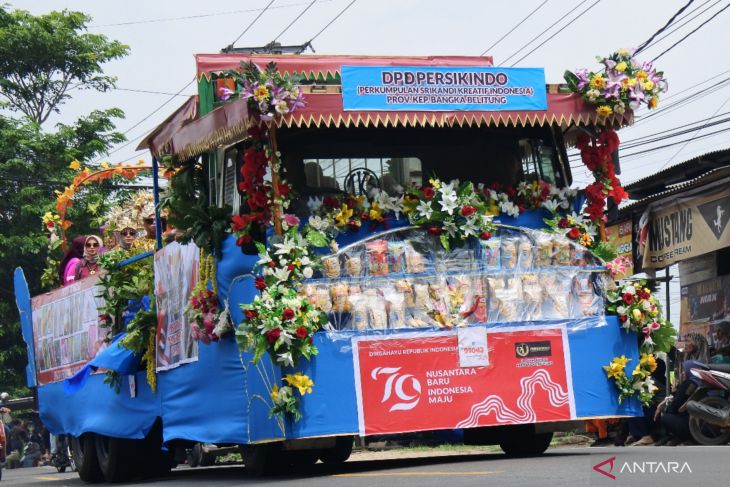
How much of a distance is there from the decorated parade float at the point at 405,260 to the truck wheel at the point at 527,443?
0.02m

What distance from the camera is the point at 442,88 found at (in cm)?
1179

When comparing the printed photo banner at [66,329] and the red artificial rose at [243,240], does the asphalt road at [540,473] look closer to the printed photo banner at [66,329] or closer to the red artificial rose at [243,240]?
the red artificial rose at [243,240]

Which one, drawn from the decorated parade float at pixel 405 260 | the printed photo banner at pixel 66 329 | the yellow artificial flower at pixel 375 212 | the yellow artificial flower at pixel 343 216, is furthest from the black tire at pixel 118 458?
the yellow artificial flower at pixel 375 212

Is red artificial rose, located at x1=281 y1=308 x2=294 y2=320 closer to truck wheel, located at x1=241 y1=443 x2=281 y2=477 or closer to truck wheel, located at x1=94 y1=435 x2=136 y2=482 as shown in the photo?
truck wheel, located at x1=241 y1=443 x2=281 y2=477

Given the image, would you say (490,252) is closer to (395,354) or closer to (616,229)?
(395,354)

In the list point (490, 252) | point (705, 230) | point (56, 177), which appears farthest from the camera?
point (56, 177)

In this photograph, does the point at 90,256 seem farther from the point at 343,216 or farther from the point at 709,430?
the point at 709,430

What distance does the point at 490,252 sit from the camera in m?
11.9

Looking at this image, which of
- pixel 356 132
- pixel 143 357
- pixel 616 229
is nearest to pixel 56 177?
pixel 616 229

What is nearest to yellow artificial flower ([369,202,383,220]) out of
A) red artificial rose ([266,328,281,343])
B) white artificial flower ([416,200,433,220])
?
white artificial flower ([416,200,433,220])

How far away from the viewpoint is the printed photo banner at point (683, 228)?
63.2 feet

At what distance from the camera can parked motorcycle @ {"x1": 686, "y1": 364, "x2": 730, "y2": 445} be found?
16719 mm

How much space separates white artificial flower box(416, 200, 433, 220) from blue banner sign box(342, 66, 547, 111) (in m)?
→ 0.82

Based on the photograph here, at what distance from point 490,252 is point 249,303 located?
2.11 metres
